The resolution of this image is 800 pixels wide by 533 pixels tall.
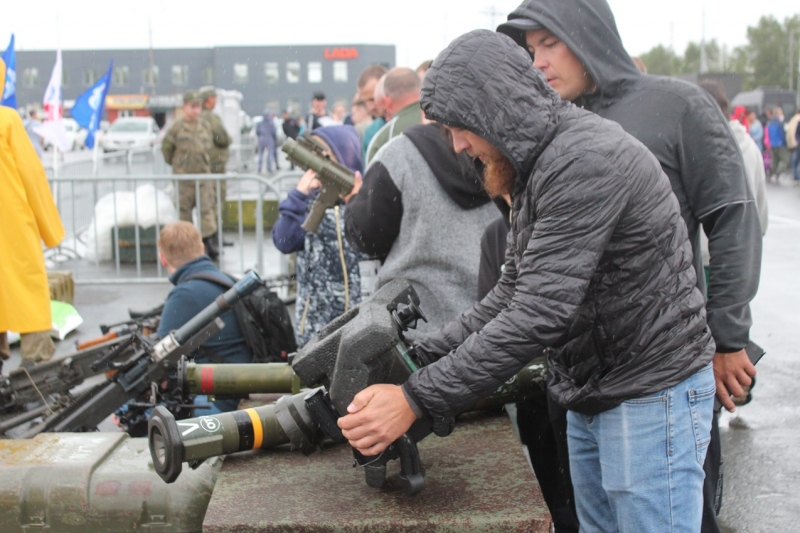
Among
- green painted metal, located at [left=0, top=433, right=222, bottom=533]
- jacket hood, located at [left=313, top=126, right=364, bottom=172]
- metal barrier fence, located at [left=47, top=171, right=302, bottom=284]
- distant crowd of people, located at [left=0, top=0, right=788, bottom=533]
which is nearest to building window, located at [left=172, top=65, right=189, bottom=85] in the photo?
metal barrier fence, located at [left=47, top=171, right=302, bottom=284]

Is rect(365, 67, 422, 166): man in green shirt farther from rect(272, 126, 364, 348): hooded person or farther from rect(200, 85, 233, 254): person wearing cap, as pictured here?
rect(200, 85, 233, 254): person wearing cap

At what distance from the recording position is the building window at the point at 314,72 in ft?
243

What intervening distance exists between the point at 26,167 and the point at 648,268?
4562mm

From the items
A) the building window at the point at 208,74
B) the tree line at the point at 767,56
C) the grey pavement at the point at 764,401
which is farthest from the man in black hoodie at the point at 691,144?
the building window at the point at 208,74

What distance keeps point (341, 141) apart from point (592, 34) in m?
2.43

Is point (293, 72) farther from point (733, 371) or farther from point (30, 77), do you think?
point (733, 371)

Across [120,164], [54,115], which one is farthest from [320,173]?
[120,164]

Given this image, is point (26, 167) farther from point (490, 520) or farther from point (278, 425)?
point (490, 520)

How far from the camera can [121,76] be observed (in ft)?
246

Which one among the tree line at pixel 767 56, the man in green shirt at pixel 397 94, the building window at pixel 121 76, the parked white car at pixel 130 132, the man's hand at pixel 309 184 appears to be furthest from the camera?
the building window at pixel 121 76

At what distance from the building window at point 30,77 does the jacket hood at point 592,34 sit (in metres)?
77.0

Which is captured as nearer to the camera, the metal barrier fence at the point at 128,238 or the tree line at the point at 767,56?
the metal barrier fence at the point at 128,238

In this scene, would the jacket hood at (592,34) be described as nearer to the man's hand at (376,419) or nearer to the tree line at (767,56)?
the man's hand at (376,419)

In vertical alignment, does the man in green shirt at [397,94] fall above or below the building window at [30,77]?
above
